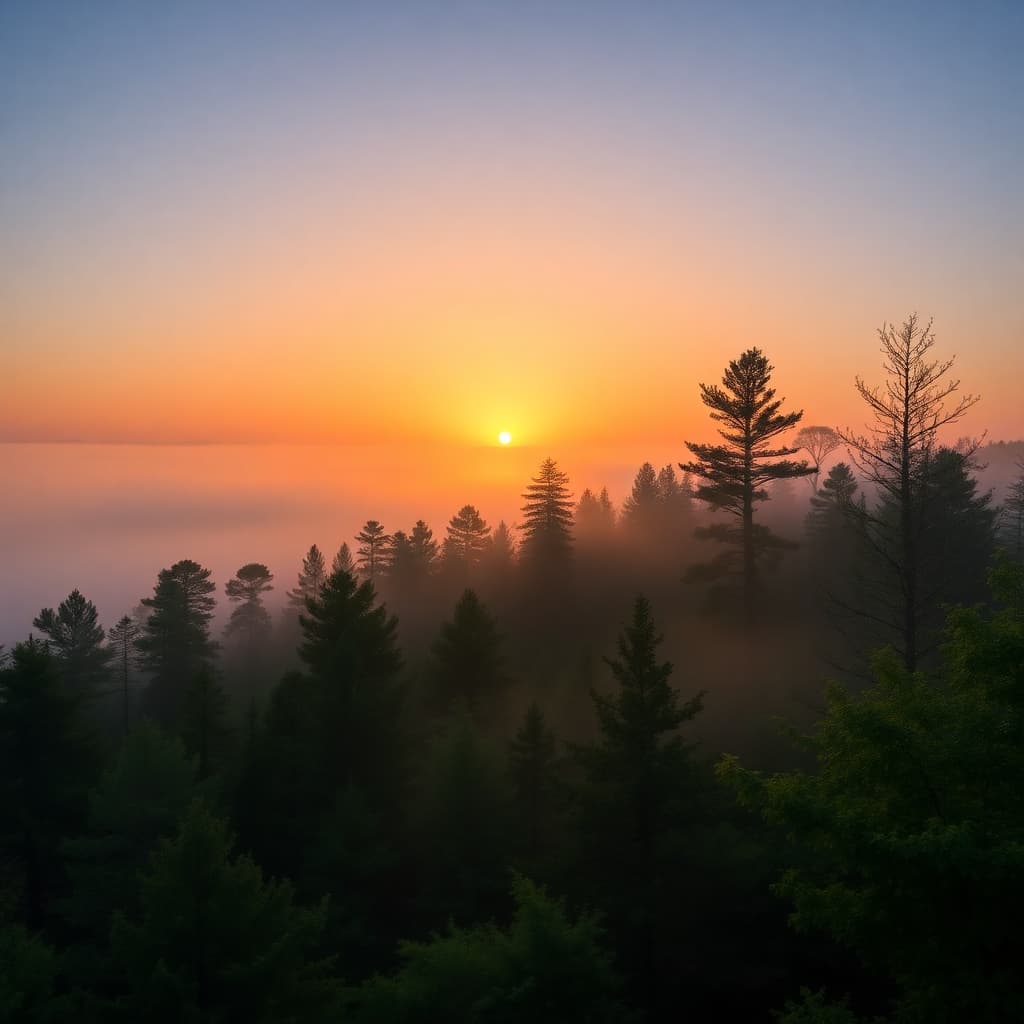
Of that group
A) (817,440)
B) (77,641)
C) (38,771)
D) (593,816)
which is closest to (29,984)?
(593,816)

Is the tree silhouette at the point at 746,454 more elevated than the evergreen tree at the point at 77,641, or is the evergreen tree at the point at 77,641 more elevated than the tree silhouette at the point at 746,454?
the tree silhouette at the point at 746,454

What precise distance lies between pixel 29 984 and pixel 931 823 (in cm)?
1479

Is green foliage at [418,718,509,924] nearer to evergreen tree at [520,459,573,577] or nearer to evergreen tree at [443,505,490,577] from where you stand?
evergreen tree at [520,459,573,577]

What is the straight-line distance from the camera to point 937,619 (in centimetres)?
2947

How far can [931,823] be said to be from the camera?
23.5 ft

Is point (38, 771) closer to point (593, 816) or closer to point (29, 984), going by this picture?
point (29, 984)

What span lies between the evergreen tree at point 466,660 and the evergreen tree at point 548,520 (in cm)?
2019

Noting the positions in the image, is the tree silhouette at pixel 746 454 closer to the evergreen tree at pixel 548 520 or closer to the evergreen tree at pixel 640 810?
the evergreen tree at pixel 640 810

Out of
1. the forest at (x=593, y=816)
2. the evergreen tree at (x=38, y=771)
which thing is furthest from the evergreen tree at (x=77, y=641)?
the evergreen tree at (x=38, y=771)

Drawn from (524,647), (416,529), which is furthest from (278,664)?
(524,647)

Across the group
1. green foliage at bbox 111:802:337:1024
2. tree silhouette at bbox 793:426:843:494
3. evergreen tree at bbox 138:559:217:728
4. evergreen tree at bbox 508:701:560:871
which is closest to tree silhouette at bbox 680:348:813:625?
evergreen tree at bbox 508:701:560:871

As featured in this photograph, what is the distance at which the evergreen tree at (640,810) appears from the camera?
1669cm

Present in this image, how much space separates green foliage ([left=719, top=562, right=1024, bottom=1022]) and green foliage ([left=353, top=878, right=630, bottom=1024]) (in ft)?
14.5

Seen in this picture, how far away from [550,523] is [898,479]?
3539 cm
